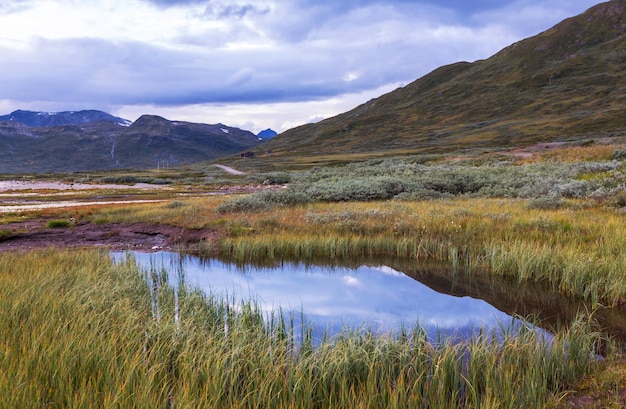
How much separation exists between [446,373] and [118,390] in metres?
4.30

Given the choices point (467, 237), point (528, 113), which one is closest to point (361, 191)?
point (467, 237)

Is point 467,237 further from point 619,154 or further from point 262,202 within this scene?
point 619,154

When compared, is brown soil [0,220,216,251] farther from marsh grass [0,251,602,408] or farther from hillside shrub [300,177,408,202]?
marsh grass [0,251,602,408]

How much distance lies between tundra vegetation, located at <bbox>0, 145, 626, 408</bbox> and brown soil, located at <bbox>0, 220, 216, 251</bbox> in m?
2.54

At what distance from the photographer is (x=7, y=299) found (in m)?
7.80

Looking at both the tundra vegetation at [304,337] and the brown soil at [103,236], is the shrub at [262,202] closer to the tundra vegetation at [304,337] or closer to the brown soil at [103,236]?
the brown soil at [103,236]

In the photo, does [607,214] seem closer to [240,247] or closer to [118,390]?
[240,247]

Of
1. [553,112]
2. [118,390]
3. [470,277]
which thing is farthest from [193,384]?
[553,112]

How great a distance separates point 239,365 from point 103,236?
18.1 m

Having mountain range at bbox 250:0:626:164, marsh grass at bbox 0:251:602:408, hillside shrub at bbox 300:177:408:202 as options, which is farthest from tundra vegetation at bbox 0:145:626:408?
mountain range at bbox 250:0:626:164

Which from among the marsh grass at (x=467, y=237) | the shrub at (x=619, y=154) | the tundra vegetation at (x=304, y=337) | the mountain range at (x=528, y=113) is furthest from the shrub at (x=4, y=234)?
the mountain range at (x=528, y=113)

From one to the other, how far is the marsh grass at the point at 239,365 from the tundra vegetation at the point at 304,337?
0.10ft

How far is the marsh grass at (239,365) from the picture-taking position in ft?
16.5

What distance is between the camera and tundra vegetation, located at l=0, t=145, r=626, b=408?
5.27 meters
